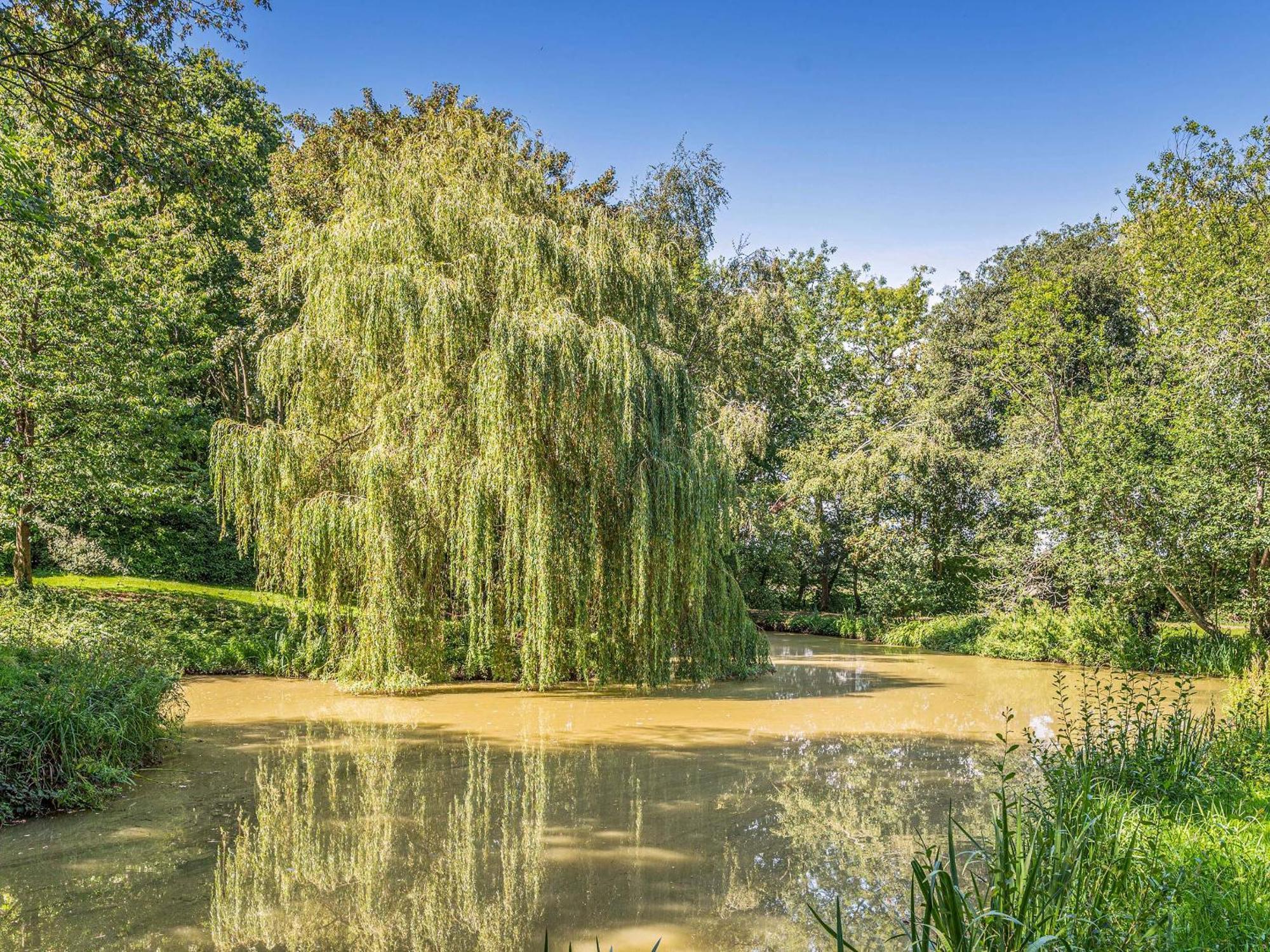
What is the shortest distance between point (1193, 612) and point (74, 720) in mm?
16612

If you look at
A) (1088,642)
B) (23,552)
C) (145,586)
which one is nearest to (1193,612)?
(1088,642)

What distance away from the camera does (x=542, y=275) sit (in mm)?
11016

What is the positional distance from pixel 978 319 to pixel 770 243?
7.93 meters

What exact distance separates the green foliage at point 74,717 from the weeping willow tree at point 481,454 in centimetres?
313

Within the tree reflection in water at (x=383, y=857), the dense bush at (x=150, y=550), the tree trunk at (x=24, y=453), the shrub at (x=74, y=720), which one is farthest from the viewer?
the dense bush at (x=150, y=550)

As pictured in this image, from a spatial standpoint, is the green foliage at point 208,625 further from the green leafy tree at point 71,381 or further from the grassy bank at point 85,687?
the green leafy tree at point 71,381

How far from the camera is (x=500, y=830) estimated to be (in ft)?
18.1

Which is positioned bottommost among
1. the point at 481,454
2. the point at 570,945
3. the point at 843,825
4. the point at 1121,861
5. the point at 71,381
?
the point at 843,825

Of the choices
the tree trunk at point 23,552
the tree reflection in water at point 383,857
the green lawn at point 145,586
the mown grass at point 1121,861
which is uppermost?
the tree trunk at point 23,552

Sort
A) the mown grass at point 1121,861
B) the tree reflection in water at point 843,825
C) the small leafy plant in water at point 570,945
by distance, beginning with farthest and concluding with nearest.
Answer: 1. the tree reflection in water at point 843,825
2. the mown grass at point 1121,861
3. the small leafy plant in water at point 570,945

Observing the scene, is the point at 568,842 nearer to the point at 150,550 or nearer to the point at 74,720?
the point at 74,720

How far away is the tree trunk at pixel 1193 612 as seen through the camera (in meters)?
14.1

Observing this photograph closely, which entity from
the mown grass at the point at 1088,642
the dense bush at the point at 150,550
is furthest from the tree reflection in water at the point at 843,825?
the dense bush at the point at 150,550

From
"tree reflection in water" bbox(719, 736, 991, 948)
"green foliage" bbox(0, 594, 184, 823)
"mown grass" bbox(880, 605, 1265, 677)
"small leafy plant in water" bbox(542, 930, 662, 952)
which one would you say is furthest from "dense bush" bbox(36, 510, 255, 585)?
"mown grass" bbox(880, 605, 1265, 677)
